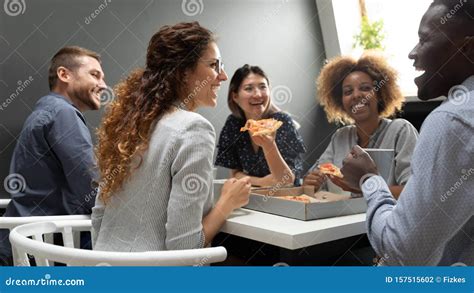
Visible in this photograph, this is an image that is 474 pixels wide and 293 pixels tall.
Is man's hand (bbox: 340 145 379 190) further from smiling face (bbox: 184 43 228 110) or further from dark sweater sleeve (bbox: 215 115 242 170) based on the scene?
dark sweater sleeve (bbox: 215 115 242 170)

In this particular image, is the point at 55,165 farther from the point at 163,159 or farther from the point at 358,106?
the point at 358,106

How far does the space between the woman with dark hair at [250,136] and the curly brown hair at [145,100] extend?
48.5 inches

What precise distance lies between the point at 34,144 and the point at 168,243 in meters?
0.93

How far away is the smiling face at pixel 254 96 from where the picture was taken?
105 inches

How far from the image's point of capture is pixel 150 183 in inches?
47.9

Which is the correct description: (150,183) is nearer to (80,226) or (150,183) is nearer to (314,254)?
(80,226)

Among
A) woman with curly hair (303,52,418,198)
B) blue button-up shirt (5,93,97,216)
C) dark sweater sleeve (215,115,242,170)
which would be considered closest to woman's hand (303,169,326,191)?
woman with curly hair (303,52,418,198)

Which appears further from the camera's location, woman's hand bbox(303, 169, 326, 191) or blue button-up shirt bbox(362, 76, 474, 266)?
woman's hand bbox(303, 169, 326, 191)

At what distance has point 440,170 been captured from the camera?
0.85m

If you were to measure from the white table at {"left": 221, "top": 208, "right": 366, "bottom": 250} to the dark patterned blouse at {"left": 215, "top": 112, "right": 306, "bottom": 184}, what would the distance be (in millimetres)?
1257

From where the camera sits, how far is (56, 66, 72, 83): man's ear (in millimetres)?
2104

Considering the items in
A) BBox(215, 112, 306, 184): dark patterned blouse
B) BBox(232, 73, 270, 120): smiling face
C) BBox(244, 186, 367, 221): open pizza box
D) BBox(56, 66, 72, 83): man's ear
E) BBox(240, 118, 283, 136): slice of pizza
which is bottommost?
BBox(215, 112, 306, 184): dark patterned blouse

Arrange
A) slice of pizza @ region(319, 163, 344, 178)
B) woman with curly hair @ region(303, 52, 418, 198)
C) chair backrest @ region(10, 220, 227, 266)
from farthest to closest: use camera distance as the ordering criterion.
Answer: woman with curly hair @ region(303, 52, 418, 198) < slice of pizza @ region(319, 163, 344, 178) < chair backrest @ region(10, 220, 227, 266)

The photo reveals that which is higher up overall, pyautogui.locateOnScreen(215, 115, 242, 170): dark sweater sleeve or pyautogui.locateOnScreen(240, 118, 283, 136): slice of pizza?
pyautogui.locateOnScreen(240, 118, 283, 136): slice of pizza
